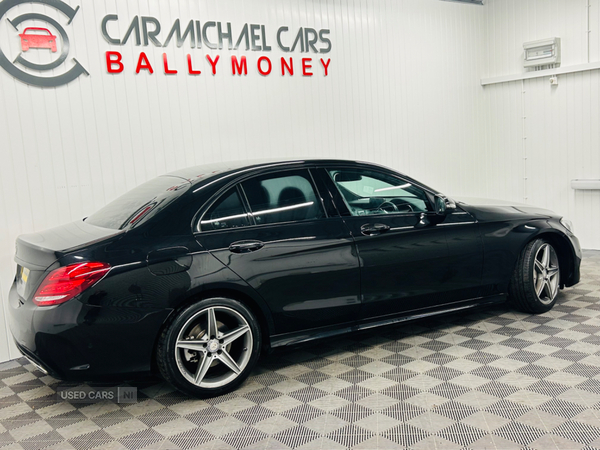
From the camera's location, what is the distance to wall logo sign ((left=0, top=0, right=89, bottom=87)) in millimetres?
4562

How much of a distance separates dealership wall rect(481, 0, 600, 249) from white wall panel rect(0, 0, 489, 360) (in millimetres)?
241

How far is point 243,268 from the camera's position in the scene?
359cm

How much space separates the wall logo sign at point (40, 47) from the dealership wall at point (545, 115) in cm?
551

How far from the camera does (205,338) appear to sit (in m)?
3.51

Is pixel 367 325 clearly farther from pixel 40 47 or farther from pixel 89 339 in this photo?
pixel 40 47

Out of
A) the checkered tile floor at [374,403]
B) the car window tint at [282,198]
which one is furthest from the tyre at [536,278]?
the car window tint at [282,198]

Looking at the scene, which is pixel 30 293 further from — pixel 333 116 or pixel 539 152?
pixel 539 152

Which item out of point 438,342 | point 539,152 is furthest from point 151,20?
Answer: point 539,152

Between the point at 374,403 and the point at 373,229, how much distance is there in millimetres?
1206

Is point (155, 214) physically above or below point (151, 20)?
below

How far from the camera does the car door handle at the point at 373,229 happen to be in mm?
4023

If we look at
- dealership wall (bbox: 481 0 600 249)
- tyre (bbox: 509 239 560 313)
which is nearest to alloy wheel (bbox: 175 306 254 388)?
tyre (bbox: 509 239 560 313)

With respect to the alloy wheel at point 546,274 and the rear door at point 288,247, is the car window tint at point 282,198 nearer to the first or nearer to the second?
the rear door at point 288,247

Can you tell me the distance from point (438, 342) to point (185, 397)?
1859 millimetres
